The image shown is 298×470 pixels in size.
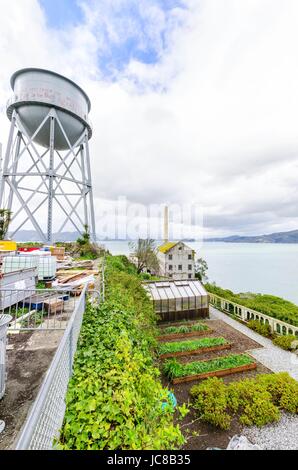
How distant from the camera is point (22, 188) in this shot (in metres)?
15.9

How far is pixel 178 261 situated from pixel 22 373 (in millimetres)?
29484

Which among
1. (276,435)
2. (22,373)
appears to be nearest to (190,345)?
(276,435)

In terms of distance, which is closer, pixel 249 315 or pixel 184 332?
pixel 184 332

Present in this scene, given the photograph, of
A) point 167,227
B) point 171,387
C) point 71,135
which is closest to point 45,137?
point 71,135

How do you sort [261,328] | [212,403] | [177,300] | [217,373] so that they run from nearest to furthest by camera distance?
[212,403] → [217,373] → [261,328] → [177,300]

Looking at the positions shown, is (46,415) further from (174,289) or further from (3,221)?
(3,221)

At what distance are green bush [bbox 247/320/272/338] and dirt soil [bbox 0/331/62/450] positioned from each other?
1149 cm

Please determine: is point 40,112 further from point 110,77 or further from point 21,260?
point 21,260

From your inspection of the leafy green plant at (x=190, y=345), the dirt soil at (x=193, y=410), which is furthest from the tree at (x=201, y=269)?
the leafy green plant at (x=190, y=345)

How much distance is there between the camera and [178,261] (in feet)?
103

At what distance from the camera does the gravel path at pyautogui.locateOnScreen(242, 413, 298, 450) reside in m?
4.63

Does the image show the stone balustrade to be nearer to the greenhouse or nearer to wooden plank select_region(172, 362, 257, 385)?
the greenhouse

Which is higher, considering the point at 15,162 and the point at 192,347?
the point at 15,162

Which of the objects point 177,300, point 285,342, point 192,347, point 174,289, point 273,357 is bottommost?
point 273,357
